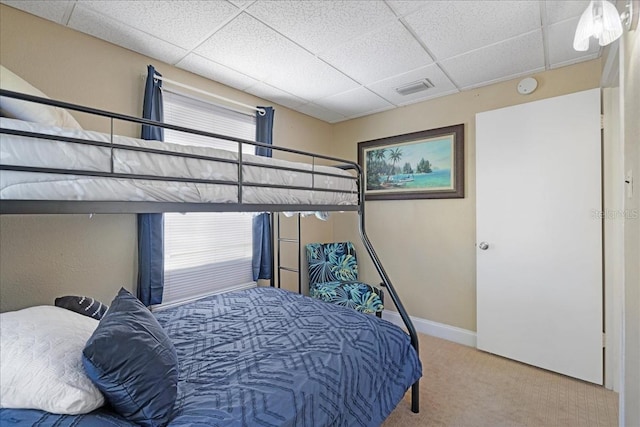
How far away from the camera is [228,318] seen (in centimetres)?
188

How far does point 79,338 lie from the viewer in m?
1.04

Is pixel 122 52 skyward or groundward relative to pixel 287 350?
skyward

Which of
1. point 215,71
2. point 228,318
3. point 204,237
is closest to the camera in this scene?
point 228,318

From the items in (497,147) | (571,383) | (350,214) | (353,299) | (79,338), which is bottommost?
(571,383)

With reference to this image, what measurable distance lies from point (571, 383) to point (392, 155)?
244 cm

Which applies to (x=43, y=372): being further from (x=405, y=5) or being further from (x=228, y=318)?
(x=405, y=5)

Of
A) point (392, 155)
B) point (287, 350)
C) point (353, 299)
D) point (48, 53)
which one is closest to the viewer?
point (287, 350)

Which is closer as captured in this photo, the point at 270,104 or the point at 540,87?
the point at 540,87

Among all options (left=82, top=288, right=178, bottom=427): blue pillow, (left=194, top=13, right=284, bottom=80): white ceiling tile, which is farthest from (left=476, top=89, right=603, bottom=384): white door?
(left=82, top=288, right=178, bottom=427): blue pillow

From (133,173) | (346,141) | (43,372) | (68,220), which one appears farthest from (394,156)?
(43,372)

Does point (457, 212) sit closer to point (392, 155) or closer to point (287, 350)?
point (392, 155)

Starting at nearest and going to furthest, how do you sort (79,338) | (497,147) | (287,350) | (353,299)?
(79,338)
(287,350)
(497,147)
(353,299)

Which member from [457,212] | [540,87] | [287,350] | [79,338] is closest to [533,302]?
[457,212]

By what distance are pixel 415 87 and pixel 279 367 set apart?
8.34 ft
